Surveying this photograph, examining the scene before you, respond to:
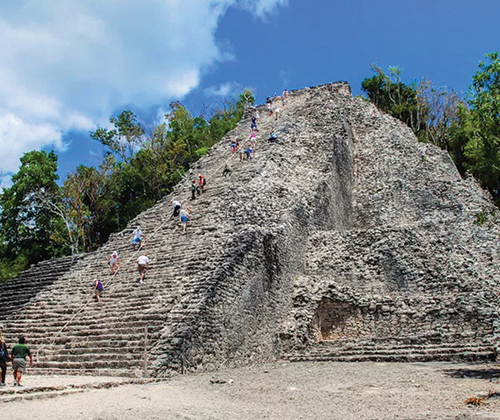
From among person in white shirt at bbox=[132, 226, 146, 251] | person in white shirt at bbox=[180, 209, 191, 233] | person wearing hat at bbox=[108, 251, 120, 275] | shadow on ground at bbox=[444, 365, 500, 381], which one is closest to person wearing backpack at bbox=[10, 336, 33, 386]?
person wearing hat at bbox=[108, 251, 120, 275]

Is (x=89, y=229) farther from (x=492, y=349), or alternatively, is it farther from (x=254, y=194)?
(x=492, y=349)

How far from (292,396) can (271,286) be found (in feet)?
16.2

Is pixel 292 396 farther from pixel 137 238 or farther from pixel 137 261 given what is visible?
pixel 137 238

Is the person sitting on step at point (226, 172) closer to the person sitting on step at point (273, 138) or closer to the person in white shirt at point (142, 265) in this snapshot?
the person sitting on step at point (273, 138)

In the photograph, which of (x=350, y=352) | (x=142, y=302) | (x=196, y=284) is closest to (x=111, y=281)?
(x=142, y=302)

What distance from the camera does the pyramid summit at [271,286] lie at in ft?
31.1

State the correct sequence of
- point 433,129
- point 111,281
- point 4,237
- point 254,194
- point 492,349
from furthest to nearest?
point 433,129 < point 4,237 < point 254,194 < point 111,281 < point 492,349

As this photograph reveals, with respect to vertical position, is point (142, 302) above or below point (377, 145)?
below

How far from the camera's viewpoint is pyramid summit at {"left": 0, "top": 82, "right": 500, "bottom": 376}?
948 cm

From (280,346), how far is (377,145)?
13.4 meters

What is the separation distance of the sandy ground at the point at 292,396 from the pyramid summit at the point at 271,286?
1.04m

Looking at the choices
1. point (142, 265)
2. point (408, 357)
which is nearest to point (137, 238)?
point (142, 265)

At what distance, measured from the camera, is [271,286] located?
1177cm

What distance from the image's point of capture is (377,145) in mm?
21969
